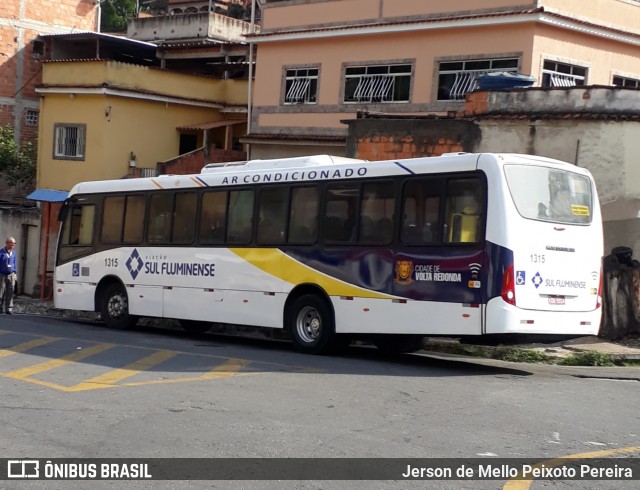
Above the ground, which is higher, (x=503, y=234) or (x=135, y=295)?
(x=503, y=234)

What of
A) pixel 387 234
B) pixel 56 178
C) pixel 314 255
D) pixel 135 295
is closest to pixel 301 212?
pixel 314 255

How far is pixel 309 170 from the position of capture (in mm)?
15797

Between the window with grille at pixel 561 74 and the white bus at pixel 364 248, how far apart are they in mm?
11439

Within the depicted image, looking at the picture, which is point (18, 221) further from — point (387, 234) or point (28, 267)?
point (387, 234)

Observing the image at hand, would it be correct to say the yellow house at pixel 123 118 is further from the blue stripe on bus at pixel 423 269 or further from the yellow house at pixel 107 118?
the blue stripe on bus at pixel 423 269

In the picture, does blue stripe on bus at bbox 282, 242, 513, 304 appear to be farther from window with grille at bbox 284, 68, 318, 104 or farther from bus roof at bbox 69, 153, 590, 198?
window with grille at bbox 284, 68, 318, 104

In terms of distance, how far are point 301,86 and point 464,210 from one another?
18.9 metres

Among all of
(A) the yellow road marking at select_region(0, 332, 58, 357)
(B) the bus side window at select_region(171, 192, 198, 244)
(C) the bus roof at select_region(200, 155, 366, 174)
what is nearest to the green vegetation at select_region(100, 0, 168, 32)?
(B) the bus side window at select_region(171, 192, 198, 244)

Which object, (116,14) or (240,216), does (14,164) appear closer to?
(240,216)

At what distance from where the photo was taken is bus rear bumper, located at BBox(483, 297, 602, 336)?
12.6 m

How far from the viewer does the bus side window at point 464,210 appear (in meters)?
13.1

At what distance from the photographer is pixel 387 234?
47.1ft

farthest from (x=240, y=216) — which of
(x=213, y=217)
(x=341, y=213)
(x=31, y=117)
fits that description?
(x=31, y=117)

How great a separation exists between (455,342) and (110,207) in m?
7.88
